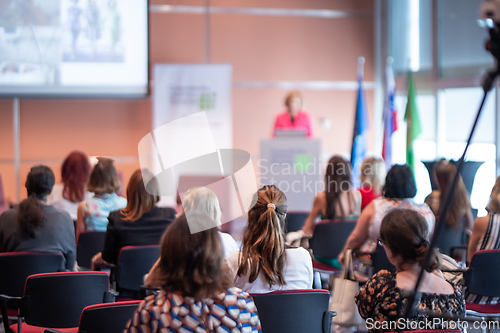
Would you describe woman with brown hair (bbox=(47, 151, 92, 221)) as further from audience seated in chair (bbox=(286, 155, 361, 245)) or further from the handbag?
the handbag

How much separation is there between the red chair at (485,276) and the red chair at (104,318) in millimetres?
1862

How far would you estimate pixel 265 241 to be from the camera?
221cm

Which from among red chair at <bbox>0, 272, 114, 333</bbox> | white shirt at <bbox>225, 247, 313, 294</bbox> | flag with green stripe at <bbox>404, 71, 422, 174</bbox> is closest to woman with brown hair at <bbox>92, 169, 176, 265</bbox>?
red chair at <bbox>0, 272, 114, 333</bbox>

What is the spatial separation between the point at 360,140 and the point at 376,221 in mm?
3688

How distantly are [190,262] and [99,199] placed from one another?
7.43ft

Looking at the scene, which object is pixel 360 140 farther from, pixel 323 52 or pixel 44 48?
pixel 44 48

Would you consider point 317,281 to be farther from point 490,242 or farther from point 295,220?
point 295,220

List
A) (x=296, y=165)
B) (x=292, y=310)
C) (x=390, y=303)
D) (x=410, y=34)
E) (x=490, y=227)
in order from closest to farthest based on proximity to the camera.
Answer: (x=390, y=303)
(x=292, y=310)
(x=490, y=227)
(x=296, y=165)
(x=410, y=34)

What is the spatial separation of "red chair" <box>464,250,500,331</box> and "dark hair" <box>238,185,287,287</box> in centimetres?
118

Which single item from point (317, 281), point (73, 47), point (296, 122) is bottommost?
point (317, 281)

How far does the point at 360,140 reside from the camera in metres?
6.81

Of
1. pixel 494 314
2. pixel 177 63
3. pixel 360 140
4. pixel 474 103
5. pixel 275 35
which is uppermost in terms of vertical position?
pixel 275 35

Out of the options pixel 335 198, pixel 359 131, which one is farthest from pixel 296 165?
pixel 359 131

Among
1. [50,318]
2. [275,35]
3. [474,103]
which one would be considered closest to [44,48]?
[275,35]
